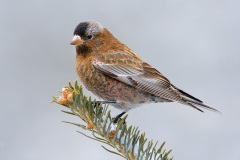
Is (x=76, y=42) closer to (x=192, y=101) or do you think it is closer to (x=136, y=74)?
(x=136, y=74)

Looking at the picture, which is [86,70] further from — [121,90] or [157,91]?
[157,91]

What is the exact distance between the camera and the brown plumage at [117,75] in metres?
2.83

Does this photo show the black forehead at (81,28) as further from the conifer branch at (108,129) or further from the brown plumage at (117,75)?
the conifer branch at (108,129)

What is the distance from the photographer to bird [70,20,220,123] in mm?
2828

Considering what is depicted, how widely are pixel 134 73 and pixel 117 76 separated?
0.52 feet

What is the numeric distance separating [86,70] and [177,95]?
729 millimetres

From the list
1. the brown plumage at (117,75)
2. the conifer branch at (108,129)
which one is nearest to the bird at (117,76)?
the brown plumage at (117,75)

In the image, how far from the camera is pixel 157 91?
9.32 ft

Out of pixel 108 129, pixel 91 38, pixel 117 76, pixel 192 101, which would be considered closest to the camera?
pixel 108 129

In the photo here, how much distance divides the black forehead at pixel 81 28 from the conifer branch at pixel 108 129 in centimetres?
103

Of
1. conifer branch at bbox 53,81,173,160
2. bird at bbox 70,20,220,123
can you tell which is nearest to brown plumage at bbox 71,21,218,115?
bird at bbox 70,20,220,123

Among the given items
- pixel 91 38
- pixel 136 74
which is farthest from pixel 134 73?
pixel 91 38

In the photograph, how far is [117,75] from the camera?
2.94 m

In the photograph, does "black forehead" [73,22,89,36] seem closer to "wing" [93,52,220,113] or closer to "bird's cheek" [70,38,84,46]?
"bird's cheek" [70,38,84,46]
